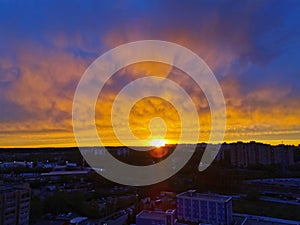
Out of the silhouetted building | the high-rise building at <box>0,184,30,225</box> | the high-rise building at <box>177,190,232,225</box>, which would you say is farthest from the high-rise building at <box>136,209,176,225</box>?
the silhouetted building

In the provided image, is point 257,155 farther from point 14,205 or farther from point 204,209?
point 14,205

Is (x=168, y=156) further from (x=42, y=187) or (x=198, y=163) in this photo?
(x=42, y=187)

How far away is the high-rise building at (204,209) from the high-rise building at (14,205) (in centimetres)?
289

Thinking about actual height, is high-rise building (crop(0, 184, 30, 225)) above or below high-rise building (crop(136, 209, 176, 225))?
above

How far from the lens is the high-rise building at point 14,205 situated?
4457 mm

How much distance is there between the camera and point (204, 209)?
5.74 m

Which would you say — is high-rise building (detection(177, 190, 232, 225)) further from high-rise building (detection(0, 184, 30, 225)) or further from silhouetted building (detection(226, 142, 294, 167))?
silhouetted building (detection(226, 142, 294, 167))

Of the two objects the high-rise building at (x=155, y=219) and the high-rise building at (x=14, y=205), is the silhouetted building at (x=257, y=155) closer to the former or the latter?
the high-rise building at (x=155, y=219)

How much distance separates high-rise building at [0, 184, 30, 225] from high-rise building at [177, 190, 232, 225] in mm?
2888

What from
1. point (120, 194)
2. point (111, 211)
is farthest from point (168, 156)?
point (111, 211)

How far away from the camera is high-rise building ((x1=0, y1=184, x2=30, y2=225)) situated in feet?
14.6

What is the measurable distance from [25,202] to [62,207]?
5.97 feet

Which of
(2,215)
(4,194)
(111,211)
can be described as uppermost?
(4,194)

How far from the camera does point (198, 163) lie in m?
13.5
